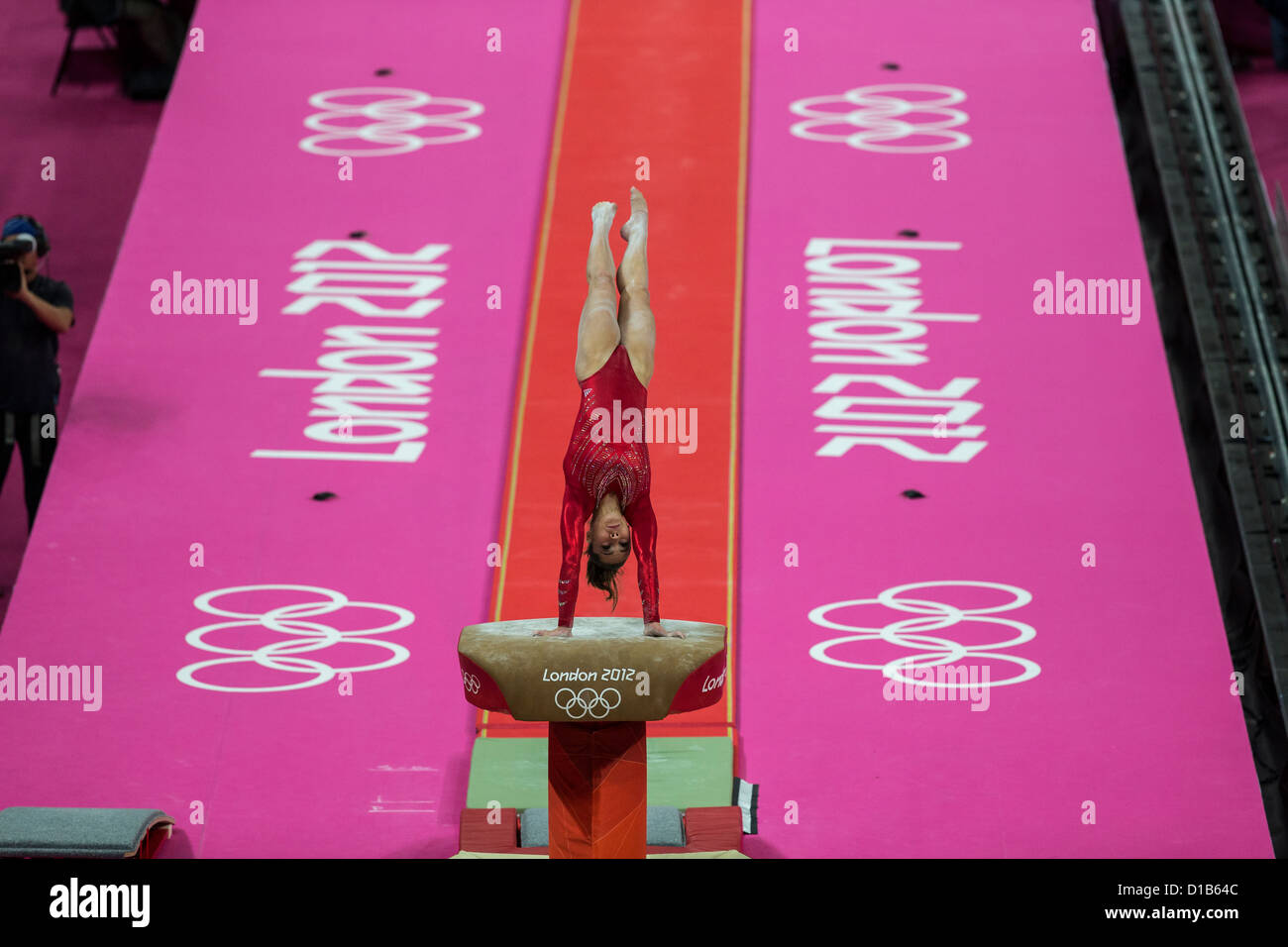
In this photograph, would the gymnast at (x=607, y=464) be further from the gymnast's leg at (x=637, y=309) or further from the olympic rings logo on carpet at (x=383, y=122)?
the olympic rings logo on carpet at (x=383, y=122)

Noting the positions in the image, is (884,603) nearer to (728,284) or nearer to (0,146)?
(728,284)

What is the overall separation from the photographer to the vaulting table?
115 inches

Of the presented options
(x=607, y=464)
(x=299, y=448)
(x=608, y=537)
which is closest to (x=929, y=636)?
(x=608, y=537)

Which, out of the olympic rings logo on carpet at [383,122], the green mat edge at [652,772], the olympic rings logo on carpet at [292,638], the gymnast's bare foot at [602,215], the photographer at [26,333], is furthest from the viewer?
the olympic rings logo on carpet at [383,122]

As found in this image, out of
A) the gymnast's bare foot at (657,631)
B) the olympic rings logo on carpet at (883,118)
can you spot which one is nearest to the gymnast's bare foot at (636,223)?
the gymnast's bare foot at (657,631)

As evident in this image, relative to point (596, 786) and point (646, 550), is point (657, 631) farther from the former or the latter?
point (596, 786)

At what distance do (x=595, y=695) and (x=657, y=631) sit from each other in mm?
335

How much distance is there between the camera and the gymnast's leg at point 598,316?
19.2 ft

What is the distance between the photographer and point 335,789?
23.1ft

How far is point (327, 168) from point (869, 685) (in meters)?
4.43

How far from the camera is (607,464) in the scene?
228 inches

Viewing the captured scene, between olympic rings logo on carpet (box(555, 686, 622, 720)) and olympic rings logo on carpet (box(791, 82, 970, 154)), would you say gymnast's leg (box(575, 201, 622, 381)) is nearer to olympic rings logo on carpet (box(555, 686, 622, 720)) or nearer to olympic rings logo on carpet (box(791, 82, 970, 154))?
olympic rings logo on carpet (box(555, 686, 622, 720))

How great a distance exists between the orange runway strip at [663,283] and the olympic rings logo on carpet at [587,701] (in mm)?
1554

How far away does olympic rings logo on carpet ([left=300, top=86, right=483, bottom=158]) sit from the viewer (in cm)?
1015
